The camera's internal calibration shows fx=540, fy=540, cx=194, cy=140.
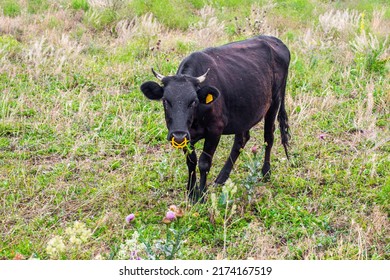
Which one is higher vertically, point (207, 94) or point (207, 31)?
point (207, 94)

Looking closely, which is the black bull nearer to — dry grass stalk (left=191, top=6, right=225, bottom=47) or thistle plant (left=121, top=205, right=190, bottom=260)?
thistle plant (left=121, top=205, right=190, bottom=260)

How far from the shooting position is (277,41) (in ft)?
22.6

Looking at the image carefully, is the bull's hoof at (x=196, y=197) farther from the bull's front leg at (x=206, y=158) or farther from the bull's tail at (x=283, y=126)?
the bull's tail at (x=283, y=126)

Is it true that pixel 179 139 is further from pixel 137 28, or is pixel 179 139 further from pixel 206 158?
pixel 137 28

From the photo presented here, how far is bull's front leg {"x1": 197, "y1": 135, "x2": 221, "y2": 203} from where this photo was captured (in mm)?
5625

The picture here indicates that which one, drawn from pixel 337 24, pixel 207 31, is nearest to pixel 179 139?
pixel 207 31

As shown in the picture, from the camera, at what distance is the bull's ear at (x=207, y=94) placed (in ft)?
16.8

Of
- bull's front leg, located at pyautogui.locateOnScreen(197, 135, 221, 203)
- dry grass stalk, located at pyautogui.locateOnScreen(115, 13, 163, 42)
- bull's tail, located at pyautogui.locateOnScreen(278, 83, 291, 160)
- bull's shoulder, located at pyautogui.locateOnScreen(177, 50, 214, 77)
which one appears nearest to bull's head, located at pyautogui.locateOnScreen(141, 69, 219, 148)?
bull's shoulder, located at pyautogui.locateOnScreen(177, 50, 214, 77)

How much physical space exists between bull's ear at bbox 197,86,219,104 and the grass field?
744mm

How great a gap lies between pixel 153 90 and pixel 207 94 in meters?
0.53

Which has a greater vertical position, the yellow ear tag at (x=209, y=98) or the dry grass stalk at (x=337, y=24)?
the yellow ear tag at (x=209, y=98)

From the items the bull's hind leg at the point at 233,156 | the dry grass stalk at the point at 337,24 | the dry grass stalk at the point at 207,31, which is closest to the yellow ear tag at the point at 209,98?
the bull's hind leg at the point at 233,156

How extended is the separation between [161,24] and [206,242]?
24.6 feet

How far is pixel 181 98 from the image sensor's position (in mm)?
5008
